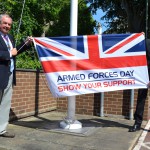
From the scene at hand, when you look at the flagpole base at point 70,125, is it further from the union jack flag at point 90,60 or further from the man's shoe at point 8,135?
the man's shoe at point 8,135

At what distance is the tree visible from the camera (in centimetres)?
2889

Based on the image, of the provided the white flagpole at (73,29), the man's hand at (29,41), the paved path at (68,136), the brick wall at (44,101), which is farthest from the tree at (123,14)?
the man's hand at (29,41)

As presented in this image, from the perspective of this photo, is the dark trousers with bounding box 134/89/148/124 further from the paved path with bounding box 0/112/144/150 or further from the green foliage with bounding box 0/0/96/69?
the green foliage with bounding box 0/0/96/69

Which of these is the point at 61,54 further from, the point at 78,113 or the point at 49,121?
the point at 78,113

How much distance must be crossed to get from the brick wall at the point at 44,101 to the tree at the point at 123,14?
20256 millimetres

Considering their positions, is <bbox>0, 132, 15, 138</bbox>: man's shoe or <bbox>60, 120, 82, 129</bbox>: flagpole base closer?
<bbox>0, 132, 15, 138</bbox>: man's shoe

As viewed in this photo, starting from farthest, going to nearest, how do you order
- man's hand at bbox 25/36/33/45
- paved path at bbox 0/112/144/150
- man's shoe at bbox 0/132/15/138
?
man's hand at bbox 25/36/33/45 < man's shoe at bbox 0/132/15/138 < paved path at bbox 0/112/144/150

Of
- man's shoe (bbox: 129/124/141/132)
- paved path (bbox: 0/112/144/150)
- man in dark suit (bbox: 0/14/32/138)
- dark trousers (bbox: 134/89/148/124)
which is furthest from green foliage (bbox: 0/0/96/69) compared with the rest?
Result: man's shoe (bbox: 129/124/141/132)

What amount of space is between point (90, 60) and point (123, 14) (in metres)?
25.8

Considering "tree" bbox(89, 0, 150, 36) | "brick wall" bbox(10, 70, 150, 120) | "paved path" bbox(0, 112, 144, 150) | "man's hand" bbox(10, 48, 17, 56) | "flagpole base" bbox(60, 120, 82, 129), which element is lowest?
"paved path" bbox(0, 112, 144, 150)

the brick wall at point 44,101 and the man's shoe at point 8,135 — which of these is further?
the brick wall at point 44,101

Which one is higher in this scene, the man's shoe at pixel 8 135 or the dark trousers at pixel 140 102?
the dark trousers at pixel 140 102

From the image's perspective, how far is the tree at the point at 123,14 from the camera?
2889 centimetres

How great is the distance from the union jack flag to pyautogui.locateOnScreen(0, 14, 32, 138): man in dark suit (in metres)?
0.63
